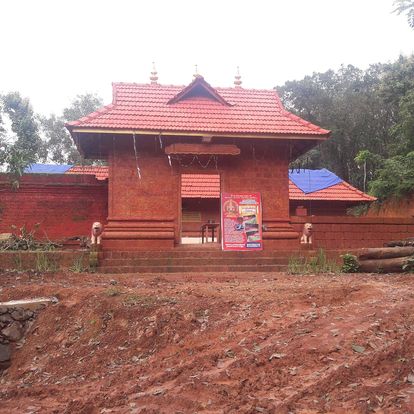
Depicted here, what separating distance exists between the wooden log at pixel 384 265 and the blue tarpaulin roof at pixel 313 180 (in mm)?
7877

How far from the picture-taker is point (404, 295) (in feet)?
21.0

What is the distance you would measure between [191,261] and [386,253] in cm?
426

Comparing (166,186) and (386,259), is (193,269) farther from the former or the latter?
(386,259)

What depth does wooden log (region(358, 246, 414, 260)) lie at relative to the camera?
Answer: 9.74m

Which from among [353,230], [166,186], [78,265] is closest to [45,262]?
[78,265]

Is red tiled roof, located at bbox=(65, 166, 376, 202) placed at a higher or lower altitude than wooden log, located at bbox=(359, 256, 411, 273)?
higher

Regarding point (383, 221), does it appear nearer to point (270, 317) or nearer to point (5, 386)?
point (270, 317)

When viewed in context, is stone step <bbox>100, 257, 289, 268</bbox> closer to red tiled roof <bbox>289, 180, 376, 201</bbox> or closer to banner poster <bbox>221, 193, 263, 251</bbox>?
banner poster <bbox>221, 193, 263, 251</bbox>

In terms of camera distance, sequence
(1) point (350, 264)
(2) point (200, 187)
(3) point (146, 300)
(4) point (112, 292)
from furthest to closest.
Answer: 1. (2) point (200, 187)
2. (1) point (350, 264)
3. (4) point (112, 292)
4. (3) point (146, 300)

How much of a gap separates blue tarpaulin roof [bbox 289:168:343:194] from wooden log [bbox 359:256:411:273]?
25.8 feet

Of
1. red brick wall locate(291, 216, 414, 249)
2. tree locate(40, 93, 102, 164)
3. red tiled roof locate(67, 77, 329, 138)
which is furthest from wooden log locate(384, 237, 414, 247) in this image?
tree locate(40, 93, 102, 164)

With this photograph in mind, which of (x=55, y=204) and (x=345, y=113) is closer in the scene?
(x=55, y=204)

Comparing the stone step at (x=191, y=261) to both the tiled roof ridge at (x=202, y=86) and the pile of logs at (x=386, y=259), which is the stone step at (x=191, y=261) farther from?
the tiled roof ridge at (x=202, y=86)

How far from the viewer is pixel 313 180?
62.2 ft
